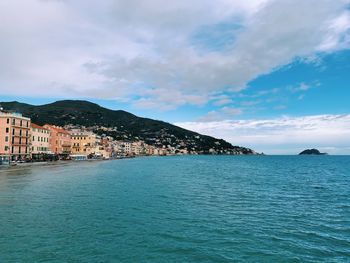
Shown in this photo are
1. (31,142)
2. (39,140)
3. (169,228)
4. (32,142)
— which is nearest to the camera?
(169,228)

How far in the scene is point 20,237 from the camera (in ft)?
71.5

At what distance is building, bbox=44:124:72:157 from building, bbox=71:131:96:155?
25.8ft

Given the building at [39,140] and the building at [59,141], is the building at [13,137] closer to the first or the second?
the building at [39,140]

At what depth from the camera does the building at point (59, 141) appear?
148125 millimetres

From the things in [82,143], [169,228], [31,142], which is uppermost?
[82,143]

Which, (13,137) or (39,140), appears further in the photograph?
(39,140)

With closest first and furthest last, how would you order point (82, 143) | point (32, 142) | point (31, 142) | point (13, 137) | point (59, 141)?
1. point (13, 137)
2. point (31, 142)
3. point (32, 142)
4. point (59, 141)
5. point (82, 143)

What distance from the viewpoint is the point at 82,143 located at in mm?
183375

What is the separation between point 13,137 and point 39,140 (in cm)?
2151

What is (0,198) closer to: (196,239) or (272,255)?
(196,239)

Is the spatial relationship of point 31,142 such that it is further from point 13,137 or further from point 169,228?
point 169,228

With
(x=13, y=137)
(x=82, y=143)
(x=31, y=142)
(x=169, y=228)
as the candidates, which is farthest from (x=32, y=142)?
(x=169, y=228)

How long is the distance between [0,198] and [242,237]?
29552mm

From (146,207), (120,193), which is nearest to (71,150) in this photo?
(120,193)
